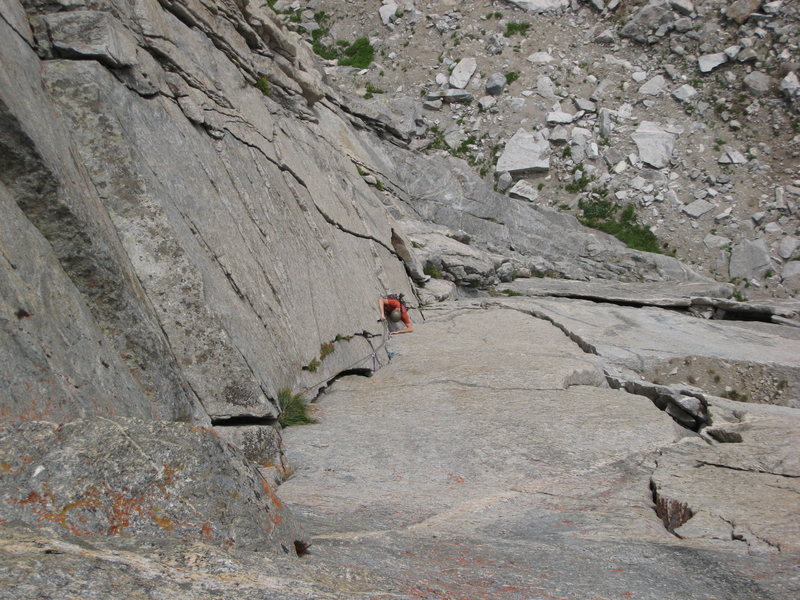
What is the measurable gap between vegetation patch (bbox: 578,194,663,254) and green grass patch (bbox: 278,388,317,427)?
23483mm

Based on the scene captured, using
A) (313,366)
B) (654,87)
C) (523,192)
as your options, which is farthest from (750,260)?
(313,366)

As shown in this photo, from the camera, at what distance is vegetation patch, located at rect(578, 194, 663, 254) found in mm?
29156

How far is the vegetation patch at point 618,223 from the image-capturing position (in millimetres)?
29156

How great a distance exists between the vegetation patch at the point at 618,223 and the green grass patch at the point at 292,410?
23.5 m

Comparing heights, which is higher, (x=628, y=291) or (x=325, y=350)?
(x=325, y=350)

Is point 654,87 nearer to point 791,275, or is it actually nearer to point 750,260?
point 750,260

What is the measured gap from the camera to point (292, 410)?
827 cm

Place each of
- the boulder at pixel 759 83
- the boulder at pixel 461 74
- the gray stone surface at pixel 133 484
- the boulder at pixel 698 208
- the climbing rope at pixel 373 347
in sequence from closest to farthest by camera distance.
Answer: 1. the gray stone surface at pixel 133 484
2. the climbing rope at pixel 373 347
3. the boulder at pixel 698 208
4. the boulder at pixel 759 83
5. the boulder at pixel 461 74

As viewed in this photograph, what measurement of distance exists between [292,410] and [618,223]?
24829 millimetres

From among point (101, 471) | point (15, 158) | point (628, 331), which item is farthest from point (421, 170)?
point (101, 471)

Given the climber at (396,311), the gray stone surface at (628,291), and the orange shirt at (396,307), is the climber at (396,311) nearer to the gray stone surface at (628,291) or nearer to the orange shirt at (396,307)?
the orange shirt at (396,307)

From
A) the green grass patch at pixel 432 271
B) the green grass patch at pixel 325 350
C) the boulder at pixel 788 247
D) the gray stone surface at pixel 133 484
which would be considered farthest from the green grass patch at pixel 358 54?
the gray stone surface at pixel 133 484

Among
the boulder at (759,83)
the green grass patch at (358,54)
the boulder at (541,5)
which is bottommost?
the boulder at (759,83)

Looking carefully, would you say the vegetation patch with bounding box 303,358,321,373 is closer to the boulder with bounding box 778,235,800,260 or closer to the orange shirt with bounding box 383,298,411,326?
the orange shirt with bounding box 383,298,411,326
